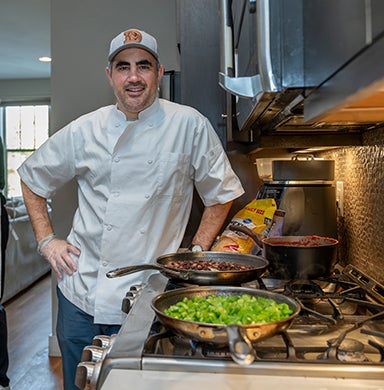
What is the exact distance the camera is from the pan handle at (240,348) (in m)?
0.54

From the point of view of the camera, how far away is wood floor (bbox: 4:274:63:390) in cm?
249

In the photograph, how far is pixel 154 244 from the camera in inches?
60.1

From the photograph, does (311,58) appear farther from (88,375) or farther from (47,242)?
(47,242)

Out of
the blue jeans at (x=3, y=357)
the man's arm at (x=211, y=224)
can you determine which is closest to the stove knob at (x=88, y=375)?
the man's arm at (x=211, y=224)

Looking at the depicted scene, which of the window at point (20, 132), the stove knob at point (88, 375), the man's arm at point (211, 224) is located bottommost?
the stove knob at point (88, 375)

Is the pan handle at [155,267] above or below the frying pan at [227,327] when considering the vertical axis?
above

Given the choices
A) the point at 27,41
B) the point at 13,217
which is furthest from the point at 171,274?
the point at 27,41

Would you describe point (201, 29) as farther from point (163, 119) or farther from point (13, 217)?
point (13, 217)

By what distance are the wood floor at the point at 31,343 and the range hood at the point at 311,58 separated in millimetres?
2166

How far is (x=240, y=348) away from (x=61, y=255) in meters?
1.18

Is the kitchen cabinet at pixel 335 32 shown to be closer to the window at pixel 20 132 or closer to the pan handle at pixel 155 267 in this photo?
the pan handle at pixel 155 267

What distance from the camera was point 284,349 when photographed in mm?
777

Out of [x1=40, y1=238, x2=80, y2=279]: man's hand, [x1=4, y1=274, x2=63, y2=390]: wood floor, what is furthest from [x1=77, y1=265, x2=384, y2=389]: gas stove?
[x1=4, y1=274, x2=63, y2=390]: wood floor

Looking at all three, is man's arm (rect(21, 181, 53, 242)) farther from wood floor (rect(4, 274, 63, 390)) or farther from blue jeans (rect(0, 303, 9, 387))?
wood floor (rect(4, 274, 63, 390))
